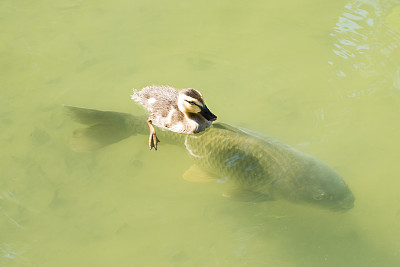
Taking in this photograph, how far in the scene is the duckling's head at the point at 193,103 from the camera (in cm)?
367

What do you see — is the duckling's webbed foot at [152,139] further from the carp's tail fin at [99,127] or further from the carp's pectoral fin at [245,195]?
the carp's pectoral fin at [245,195]

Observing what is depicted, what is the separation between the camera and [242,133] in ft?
12.4

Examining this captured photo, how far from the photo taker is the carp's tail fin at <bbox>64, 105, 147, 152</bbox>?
387 centimetres

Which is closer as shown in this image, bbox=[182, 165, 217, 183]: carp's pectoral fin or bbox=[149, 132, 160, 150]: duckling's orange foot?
bbox=[182, 165, 217, 183]: carp's pectoral fin

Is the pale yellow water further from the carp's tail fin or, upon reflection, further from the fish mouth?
the fish mouth

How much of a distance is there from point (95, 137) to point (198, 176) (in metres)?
0.97

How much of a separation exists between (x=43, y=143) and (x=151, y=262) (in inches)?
60.3

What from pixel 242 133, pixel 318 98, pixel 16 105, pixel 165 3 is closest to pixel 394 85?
pixel 318 98

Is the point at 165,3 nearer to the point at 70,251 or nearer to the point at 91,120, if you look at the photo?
the point at 91,120

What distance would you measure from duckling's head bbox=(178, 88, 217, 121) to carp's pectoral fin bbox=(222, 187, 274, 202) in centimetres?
64

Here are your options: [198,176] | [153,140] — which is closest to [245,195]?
[198,176]

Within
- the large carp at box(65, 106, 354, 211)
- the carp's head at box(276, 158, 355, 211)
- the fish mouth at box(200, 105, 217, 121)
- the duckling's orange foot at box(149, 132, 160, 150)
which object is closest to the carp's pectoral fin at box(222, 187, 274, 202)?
the large carp at box(65, 106, 354, 211)

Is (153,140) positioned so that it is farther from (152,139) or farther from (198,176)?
(198,176)

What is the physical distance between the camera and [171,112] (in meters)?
4.01
